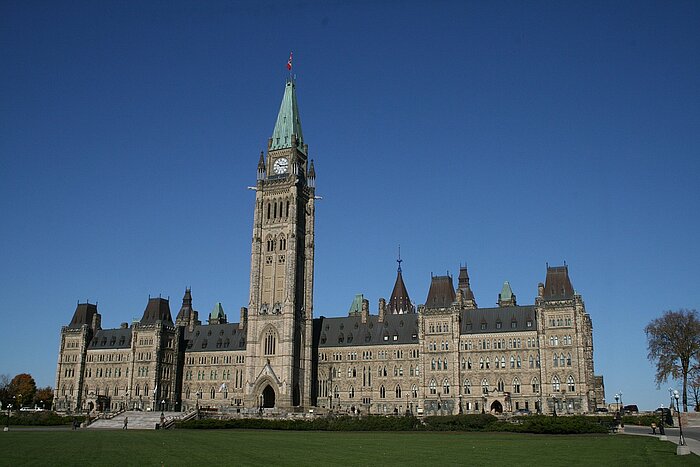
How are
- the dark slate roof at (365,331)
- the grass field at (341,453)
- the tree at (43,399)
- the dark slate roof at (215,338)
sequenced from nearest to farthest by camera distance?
the grass field at (341,453)
the dark slate roof at (365,331)
the dark slate roof at (215,338)
the tree at (43,399)

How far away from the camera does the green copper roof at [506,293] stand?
135 metres

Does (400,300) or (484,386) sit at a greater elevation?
(400,300)

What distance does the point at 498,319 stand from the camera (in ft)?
368

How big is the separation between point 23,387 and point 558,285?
123 m

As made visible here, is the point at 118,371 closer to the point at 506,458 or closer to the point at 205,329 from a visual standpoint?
the point at 205,329

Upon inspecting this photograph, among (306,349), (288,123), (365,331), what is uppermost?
(288,123)

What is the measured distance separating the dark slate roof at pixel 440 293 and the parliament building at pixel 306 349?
166 millimetres

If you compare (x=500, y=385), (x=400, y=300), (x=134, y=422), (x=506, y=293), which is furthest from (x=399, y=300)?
(x=134, y=422)

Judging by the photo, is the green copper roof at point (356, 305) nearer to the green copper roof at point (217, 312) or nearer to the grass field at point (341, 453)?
the green copper roof at point (217, 312)

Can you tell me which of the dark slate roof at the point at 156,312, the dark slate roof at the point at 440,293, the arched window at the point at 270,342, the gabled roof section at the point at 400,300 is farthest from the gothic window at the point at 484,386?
the dark slate roof at the point at 156,312

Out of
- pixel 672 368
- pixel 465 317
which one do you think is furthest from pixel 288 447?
pixel 465 317

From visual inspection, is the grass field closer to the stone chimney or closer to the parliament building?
the parliament building

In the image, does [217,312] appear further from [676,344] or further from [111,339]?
[676,344]

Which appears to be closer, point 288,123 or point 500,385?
point 500,385
